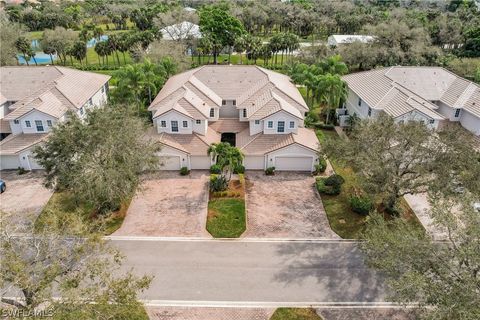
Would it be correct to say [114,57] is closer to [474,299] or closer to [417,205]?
[417,205]

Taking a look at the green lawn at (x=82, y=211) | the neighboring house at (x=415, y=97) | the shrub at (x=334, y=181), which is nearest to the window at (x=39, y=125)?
the green lawn at (x=82, y=211)

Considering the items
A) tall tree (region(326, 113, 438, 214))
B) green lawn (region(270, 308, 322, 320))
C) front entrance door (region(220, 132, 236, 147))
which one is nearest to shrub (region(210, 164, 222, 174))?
front entrance door (region(220, 132, 236, 147))

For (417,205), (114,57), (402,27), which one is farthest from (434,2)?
(417,205)

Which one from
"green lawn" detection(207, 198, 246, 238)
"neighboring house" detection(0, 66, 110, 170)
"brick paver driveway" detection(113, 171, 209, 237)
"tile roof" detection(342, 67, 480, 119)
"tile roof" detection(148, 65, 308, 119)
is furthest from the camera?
"tile roof" detection(342, 67, 480, 119)

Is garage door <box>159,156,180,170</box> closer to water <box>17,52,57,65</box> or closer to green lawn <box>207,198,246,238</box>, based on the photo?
green lawn <box>207,198,246,238</box>

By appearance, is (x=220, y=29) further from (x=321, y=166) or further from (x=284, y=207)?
(x=284, y=207)

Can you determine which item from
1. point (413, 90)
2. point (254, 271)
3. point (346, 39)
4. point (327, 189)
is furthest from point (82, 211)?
point (346, 39)

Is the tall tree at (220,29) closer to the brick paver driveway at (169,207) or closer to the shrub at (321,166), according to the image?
the brick paver driveway at (169,207)
